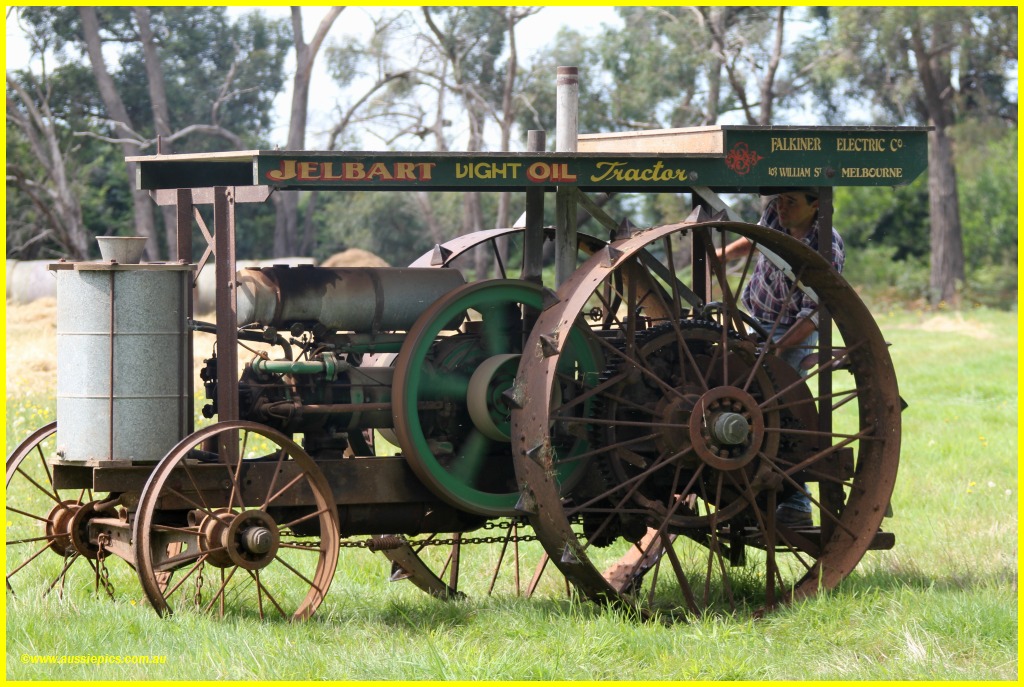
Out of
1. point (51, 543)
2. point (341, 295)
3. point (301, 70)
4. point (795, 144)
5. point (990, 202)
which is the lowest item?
point (51, 543)

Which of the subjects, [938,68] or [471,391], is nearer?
[471,391]

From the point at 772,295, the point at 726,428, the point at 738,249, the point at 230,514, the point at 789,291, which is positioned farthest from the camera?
the point at 738,249

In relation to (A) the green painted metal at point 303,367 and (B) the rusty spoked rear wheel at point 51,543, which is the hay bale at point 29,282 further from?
(A) the green painted metal at point 303,367

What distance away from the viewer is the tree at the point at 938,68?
2575cm

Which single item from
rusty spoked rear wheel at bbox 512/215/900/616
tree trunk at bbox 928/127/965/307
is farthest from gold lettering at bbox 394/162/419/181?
tree trunk at bbox 928/127/965/307

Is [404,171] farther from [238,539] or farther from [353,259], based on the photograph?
[353,259]

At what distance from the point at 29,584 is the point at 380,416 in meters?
1.85

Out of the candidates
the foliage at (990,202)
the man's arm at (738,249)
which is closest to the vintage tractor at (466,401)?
the man's arm at (738,249)

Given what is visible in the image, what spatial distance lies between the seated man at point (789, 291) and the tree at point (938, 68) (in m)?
19.1

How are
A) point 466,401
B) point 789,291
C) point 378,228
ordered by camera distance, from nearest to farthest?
point 466,401
point 789,291
point 378,228

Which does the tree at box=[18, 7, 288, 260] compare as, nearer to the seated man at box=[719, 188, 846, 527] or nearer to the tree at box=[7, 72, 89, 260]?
the tree at box=[7, 72, 89, 260]

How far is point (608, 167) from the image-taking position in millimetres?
5824

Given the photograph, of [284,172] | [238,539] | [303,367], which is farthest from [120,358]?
[284,172]

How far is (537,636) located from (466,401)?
1095 millimetres
